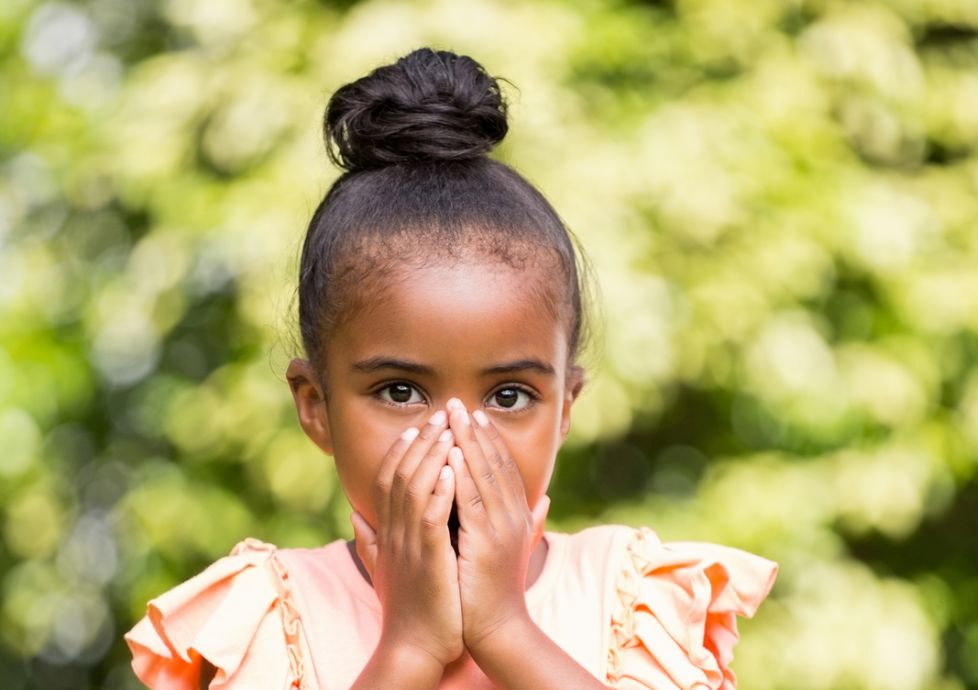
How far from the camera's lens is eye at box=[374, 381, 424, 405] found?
212 cm

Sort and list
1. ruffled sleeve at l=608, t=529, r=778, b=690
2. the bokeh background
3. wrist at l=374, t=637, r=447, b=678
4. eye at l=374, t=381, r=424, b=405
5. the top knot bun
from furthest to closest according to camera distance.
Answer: the bokeh background, the top knot bun, ruffled sleeve at l=608, t=529, r=778, b=690, eye at l=374, t=381, r=424, b=405, wrist at l=374, t=637, r=447, b=678

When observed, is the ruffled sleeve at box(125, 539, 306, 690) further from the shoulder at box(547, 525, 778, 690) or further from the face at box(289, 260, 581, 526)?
the shoulder at box(547, 525, 778, 690)

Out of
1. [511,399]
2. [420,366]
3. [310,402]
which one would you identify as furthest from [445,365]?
[310,402]

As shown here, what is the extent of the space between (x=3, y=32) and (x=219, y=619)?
10.8 feet

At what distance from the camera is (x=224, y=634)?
2.15 metres

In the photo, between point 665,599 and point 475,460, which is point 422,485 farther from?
point 665,599

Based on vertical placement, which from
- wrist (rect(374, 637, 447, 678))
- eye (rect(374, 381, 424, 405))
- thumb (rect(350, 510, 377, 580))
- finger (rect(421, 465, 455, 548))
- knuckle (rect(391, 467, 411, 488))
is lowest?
wrist (rect(374, 637, 447, 678))

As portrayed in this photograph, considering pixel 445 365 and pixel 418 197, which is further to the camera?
pixel 418 197

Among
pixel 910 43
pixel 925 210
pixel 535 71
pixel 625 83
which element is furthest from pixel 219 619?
pixel 910 43

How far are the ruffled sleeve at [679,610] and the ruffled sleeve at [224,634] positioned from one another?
54cm

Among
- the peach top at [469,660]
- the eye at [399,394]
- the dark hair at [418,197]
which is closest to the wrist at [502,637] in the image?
the peach top at [469,660]

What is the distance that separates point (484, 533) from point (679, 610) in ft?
1.42

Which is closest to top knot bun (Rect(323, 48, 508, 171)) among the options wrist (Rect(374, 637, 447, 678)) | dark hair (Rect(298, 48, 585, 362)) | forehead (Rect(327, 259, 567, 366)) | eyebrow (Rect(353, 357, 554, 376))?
dark hair (Rect(298, 48, 585, 362))

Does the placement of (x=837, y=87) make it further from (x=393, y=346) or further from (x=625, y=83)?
(x=393, y=346)
